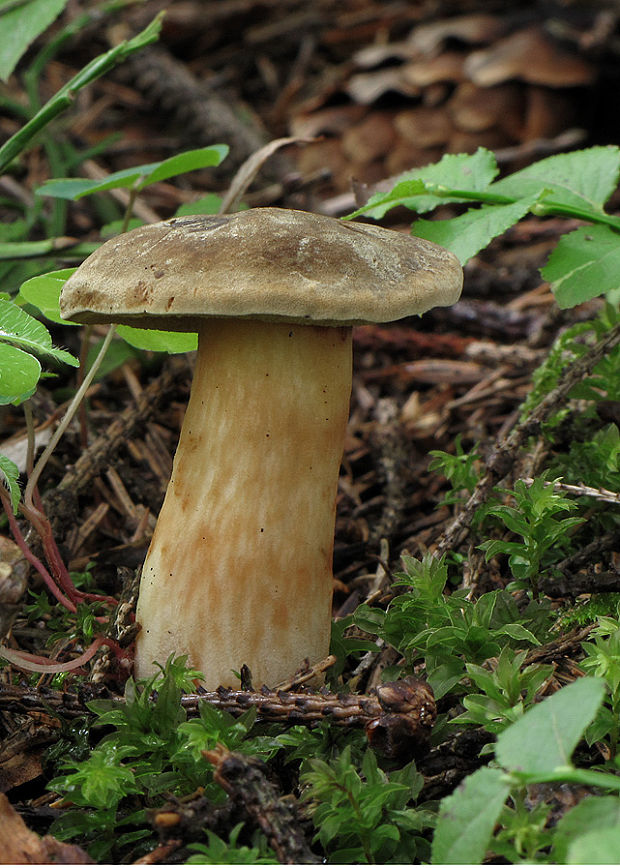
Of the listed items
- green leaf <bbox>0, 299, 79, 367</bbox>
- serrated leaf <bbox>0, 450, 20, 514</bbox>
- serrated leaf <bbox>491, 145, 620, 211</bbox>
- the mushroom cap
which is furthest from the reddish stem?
serrated leaf <bbox>491, 145, 620, 211</bbox>

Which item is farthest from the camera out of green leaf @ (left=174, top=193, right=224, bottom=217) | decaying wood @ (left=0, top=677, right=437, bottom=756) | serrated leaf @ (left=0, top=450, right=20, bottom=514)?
green leaf @ (left=174, top=193, right=224, bottom=217)

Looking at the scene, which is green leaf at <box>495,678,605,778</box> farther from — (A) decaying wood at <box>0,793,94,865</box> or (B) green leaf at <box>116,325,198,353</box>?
(B) green leaf at <box>116,325,198,353</box>

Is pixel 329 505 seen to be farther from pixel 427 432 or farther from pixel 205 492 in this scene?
pixel 427 432

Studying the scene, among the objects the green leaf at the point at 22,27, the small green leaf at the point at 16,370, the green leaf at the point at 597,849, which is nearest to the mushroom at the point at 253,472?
the small green leaf at the point at 16,370

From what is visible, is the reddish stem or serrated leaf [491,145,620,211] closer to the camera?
the reddish stem

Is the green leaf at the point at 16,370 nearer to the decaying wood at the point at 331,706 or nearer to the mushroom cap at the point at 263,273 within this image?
the mushroom cap at the point at 263,273

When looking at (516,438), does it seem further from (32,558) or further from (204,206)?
(204,206)

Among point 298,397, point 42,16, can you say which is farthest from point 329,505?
point 42,16
